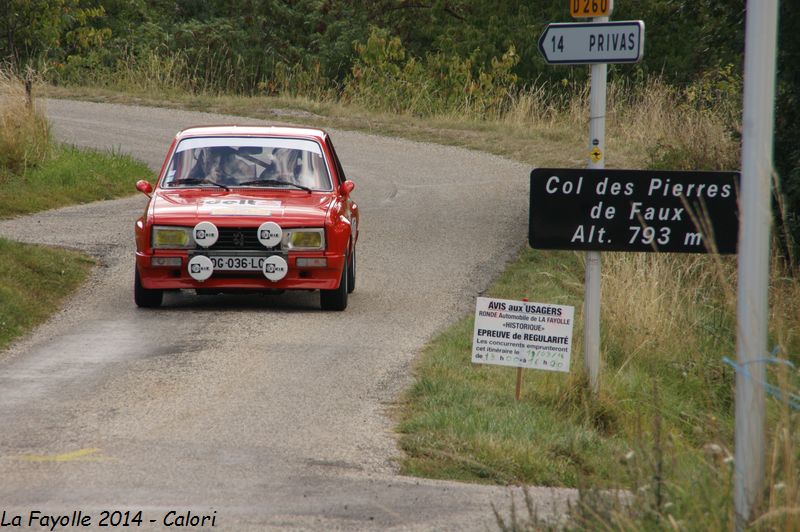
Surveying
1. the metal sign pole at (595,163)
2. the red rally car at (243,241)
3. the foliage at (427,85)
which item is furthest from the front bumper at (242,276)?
the foliage at (427,85)

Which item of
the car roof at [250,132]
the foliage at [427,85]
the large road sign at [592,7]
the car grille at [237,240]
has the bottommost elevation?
the car grille at [237,240]

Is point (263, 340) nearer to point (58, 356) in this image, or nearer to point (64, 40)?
point (58, 356)

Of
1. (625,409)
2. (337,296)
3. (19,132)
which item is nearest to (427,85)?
(19,132)

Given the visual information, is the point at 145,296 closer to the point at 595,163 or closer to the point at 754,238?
the point at 595,163

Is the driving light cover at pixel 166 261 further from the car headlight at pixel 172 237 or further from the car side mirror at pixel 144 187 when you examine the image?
the car side mirror at pixel 144 187

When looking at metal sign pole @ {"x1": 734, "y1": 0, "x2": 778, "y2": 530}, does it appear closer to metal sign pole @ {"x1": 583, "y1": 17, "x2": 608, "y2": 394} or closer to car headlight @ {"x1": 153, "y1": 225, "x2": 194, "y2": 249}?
metal sign pole @ {"x1": 583, "y1": 17, "x2": 608, "y2": 394}

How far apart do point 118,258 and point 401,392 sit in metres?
6.80

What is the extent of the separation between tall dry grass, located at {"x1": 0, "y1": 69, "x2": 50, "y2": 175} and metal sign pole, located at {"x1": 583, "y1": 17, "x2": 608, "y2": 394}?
12.3 metres

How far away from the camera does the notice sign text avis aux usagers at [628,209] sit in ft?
28.4

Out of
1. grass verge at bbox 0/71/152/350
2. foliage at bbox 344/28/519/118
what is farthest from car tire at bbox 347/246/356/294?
foliage at bbox 344/28/519/118

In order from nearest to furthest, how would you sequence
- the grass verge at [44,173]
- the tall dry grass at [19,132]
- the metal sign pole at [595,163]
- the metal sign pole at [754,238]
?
the metal sign pole at [754,238] < the metal sign pole at [595,163] < the grass verge at [44,173] < the tall dry grass at [19,132]

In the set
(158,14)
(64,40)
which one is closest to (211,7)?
(158,14)

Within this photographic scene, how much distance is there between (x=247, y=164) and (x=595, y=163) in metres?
4.68

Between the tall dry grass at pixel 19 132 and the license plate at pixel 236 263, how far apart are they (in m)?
8.70
